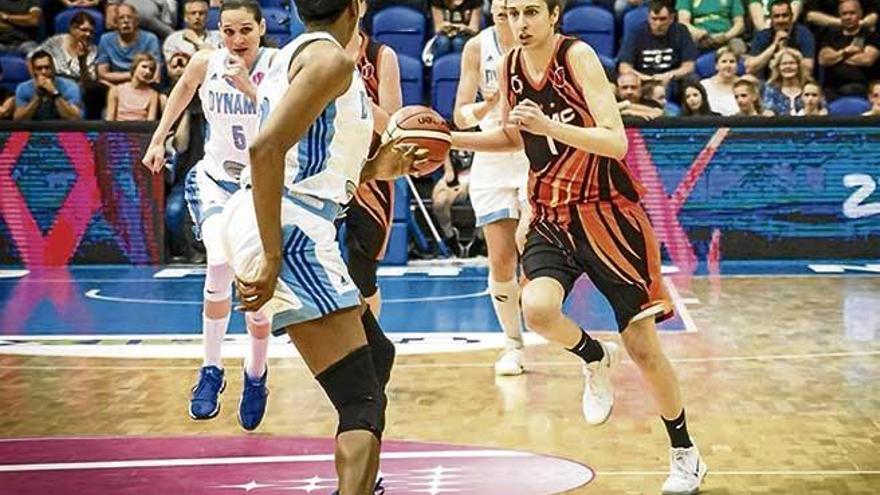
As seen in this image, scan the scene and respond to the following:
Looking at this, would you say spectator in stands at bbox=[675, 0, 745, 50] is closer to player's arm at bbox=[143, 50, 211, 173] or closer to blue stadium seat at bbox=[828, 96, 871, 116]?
blue stadium seat at bbox=[828, 96, 871, 116]

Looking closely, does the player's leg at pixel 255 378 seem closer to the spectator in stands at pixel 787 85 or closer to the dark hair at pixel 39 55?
the dark hair at pixel 39 55

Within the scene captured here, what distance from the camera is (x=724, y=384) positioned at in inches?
314

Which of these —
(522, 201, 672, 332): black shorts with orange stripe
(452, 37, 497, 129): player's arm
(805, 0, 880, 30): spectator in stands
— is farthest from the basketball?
(805, 0, 880, 30): spectator in stands

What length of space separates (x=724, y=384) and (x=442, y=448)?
75.7 inches

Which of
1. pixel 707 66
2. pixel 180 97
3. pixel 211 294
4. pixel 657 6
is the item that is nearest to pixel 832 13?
pixel 707 66

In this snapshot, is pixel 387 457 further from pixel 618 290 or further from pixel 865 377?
pixel 865 377

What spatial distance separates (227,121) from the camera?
714 cm

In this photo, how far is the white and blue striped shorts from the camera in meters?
4.34

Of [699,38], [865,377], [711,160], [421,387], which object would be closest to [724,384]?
[865,377]

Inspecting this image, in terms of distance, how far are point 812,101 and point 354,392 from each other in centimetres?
931

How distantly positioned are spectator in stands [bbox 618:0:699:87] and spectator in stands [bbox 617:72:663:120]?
20.4 inches

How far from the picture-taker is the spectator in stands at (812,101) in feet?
42.3

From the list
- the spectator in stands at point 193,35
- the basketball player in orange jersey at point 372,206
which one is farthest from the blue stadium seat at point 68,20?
the basketball player in orange jersey at point 372,206

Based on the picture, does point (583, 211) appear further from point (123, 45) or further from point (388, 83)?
point (123, 45)
